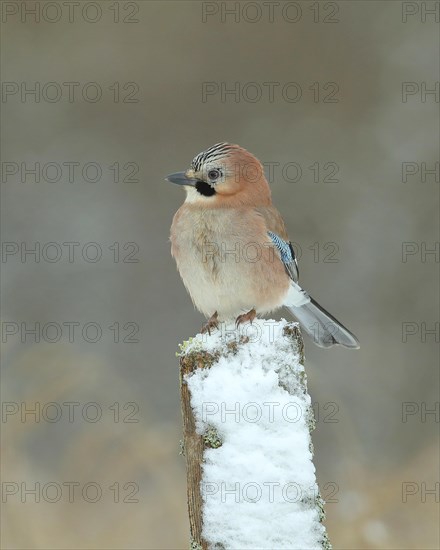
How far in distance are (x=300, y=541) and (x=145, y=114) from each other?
19.2 feet

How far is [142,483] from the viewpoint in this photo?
561cm

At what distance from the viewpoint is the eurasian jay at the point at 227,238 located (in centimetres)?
423

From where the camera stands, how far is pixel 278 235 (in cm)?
449

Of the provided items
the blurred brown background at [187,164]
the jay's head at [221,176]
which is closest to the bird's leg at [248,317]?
the jay's head at [221,176]

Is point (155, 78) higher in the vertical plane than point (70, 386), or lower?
higher

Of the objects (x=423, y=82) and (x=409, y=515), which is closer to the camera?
(x=409, y=515)

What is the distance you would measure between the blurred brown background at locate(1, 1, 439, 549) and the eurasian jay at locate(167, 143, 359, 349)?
6.78 feet

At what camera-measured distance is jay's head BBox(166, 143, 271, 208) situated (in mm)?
4238

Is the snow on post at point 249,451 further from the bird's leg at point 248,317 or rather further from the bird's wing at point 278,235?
the bird's wing at point 278,235

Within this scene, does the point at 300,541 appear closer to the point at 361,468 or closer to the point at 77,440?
the point at 361,468

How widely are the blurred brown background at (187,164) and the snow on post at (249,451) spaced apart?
320 centimetres

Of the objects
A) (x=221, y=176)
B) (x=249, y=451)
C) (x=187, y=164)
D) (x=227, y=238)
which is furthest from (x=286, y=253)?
(x=187, y=164)

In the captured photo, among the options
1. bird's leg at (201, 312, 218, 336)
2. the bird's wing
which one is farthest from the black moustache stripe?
bird's leg at (201, 312, 218, 336)

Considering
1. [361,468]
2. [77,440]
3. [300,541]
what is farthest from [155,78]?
[300,541]
